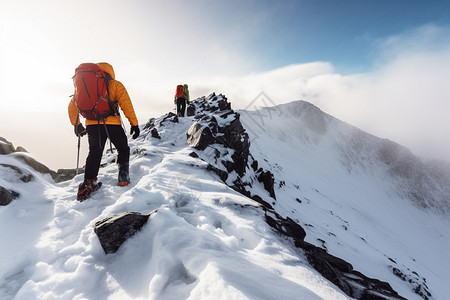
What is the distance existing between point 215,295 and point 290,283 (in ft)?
3.26

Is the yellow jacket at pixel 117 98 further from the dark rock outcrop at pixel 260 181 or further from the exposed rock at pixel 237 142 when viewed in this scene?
the exposed rock at pixel 237 142

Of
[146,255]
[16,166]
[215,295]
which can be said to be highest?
[215,295]

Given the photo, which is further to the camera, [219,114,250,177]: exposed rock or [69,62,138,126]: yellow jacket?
[219,114,250,177]: exposed rock

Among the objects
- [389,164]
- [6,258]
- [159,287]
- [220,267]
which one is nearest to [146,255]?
[159,287]

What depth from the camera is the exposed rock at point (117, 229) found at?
10.2 feet

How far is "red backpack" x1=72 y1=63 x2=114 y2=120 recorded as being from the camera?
16.7 ft

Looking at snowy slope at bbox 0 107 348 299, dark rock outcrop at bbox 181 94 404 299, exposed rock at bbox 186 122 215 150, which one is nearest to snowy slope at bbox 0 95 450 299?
snowy slope at bbox 0 107 348 299

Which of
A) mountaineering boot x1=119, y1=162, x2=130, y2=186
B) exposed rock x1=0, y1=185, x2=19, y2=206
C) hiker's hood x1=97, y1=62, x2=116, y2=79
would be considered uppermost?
hiker's hood x1=97, y1=62, x2=116, y2=79

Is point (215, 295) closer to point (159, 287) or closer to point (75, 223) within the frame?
point (159, 287)

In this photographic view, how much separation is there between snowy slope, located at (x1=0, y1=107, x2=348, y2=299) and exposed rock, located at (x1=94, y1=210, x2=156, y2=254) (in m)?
0.11

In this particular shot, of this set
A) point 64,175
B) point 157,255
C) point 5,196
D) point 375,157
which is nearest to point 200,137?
point 64,175

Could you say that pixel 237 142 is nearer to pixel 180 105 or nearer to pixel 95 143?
pixel 180 105

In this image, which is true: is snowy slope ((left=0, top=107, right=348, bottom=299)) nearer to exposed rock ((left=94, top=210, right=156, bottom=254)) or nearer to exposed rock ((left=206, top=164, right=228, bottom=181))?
exposed rock ((left=94, top=210, right=156, bottom=254))

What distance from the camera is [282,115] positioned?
83.6 metres
